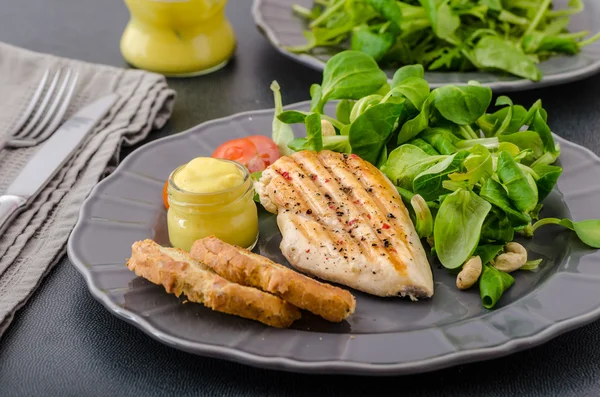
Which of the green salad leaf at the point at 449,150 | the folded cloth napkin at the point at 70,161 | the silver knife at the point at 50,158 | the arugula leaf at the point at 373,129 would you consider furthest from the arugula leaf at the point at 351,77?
the silver knife at the point at 50,158

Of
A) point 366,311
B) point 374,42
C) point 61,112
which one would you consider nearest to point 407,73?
point 374,42

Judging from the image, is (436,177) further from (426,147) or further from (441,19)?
(441,19)

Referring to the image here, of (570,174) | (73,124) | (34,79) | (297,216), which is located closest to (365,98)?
(297,216)

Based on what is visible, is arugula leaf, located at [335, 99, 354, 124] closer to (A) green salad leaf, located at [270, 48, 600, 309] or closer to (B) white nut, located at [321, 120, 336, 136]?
(A) green salad leaf, located at [270, 48, 600, 309]

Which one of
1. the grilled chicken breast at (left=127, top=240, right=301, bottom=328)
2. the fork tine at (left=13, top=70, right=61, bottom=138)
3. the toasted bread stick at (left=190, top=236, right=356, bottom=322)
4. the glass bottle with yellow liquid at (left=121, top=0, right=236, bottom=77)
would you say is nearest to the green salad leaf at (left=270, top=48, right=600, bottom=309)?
the toasted bread stick at (left=190, top=236, right=356, bottom=322)

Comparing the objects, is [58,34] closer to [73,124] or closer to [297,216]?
[73,124]

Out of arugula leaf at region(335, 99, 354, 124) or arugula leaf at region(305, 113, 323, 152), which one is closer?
arugula leaf at region(305, 113, 323, 152)
